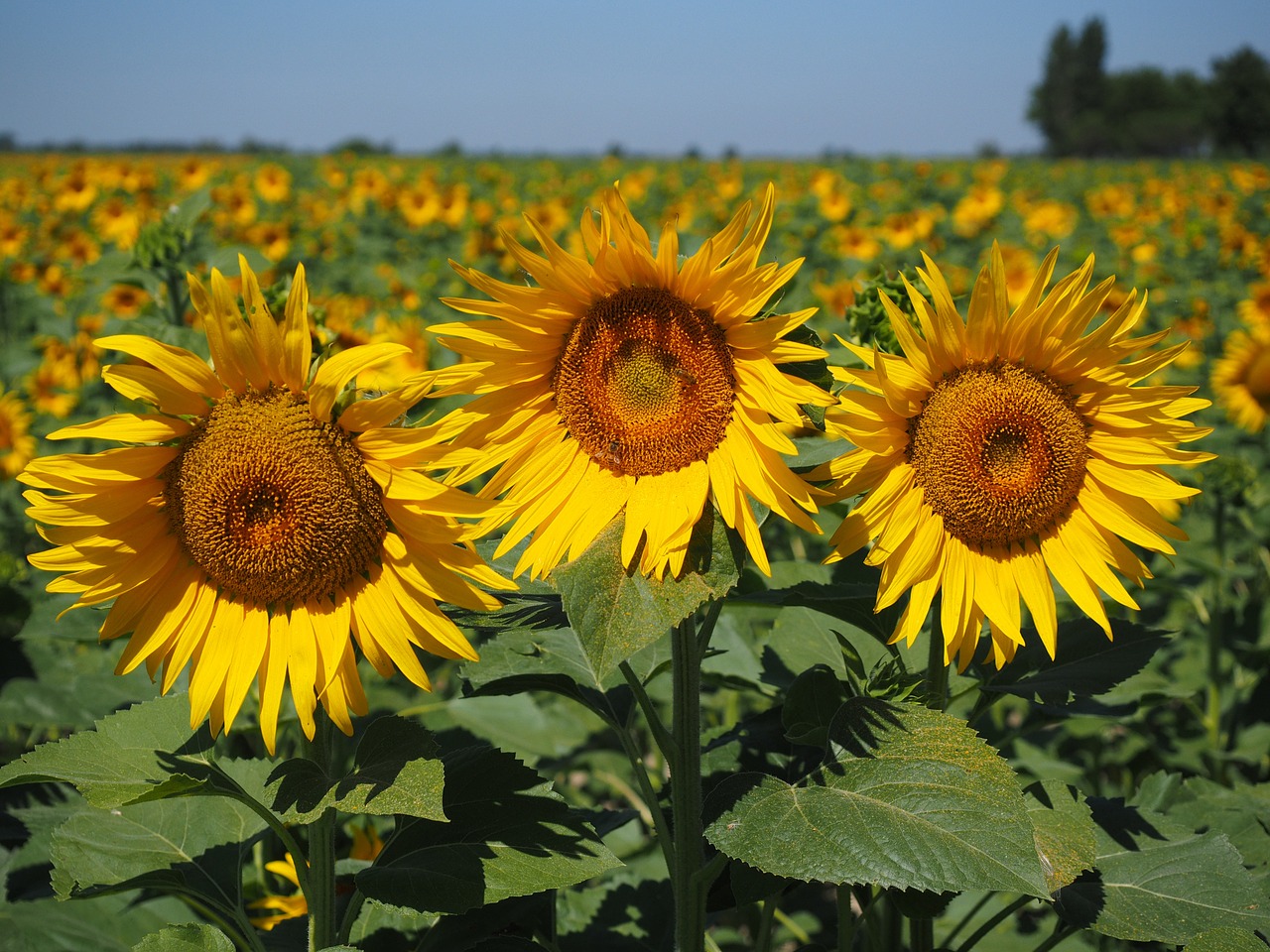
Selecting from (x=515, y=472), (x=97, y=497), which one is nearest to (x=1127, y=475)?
(x=515, y=472)

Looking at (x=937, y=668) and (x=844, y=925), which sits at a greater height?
(x=937, y=668)

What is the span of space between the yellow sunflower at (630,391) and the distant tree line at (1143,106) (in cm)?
4109

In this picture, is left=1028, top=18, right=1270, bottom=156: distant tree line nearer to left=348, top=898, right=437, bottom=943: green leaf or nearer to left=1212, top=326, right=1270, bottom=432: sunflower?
left=1212, top=326, right=1270, bottom=432: sunflower

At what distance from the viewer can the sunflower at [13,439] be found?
5430 millimetres

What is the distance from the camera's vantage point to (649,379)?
1486 millimetres

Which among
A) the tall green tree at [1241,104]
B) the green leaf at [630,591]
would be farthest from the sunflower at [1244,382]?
the tall green tree at [1241,104]

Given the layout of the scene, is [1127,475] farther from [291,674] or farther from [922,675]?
[291,674]

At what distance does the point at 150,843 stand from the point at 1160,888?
163 centimetres

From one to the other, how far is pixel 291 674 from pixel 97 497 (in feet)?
1.16

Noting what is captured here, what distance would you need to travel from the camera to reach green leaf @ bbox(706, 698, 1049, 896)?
4.05 ft

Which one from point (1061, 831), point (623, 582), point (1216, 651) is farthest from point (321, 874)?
point (1216, 651)

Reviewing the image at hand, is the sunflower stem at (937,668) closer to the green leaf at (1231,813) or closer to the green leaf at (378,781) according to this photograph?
the green leaf at (1231,813)

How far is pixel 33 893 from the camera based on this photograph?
6.61 ft

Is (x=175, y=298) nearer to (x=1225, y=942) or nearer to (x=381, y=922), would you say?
(x=381, y=922)
